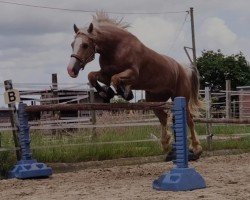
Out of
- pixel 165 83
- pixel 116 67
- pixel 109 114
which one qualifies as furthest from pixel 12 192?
pixel 109 114

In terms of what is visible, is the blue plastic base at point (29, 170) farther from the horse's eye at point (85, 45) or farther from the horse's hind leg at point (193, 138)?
the horse's hind leg at point (193, 138)

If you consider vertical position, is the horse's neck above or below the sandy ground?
above

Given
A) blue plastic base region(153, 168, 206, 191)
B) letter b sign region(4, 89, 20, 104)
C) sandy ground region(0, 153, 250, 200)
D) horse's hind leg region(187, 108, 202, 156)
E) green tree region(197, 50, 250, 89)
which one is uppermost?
green tree region(197, 50, 250, 89)

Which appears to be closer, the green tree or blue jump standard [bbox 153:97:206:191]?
blue jump standard [bbox 153:97:206:191]

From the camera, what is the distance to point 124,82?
5910 millimetres

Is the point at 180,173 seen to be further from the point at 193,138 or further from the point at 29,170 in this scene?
the point at 193,138

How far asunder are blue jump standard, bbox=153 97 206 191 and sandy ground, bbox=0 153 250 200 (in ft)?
0.36

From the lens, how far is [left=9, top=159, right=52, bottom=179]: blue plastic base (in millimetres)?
6730

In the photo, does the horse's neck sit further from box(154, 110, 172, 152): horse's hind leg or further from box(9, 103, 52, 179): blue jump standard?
box(154, 110, 172, 152): horse's hind leg

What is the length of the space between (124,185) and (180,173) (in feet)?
2.52

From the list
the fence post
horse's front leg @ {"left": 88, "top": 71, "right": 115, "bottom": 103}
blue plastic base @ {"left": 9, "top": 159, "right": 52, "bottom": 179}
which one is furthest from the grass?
horse's front leg @ {"left": 88, "top": 71, "right": 115, "bottom": 103}

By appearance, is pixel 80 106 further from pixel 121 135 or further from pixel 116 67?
pixel 121 135

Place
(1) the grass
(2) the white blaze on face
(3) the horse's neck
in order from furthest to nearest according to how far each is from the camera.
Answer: (1) the grass
(3) the horse's neck
(2) the white blaze on face

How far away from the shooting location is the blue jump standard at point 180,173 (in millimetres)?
5301
